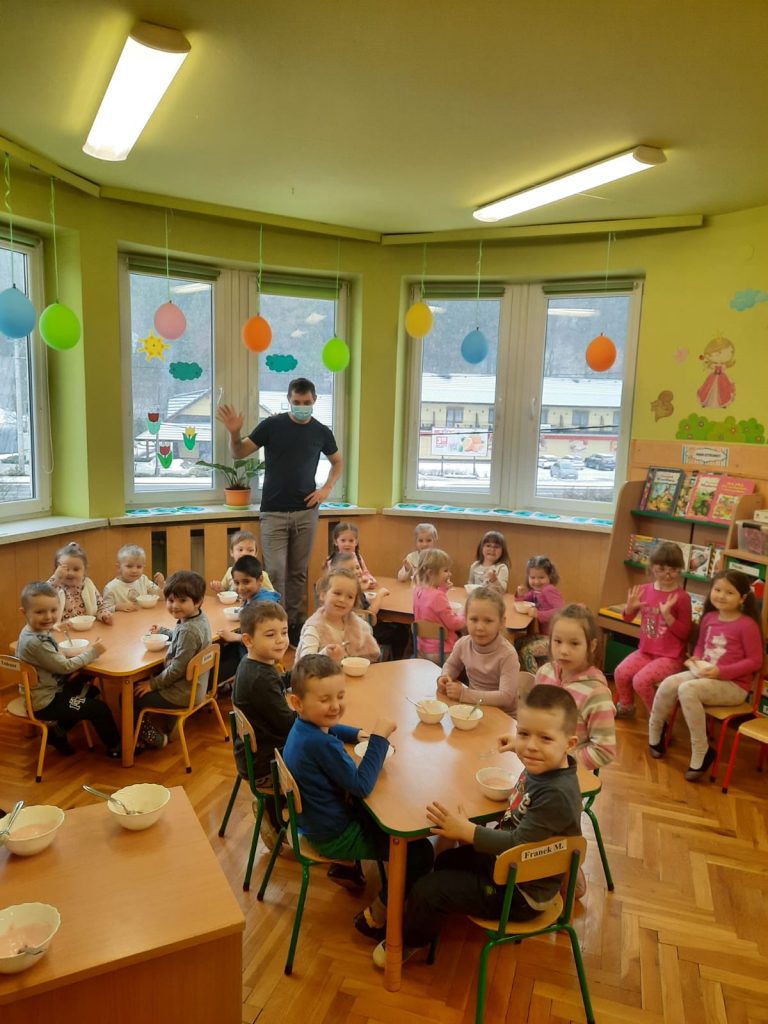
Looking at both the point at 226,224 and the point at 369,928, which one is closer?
the point at 369,928

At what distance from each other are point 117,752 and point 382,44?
3.54m

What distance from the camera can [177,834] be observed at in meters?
1.89

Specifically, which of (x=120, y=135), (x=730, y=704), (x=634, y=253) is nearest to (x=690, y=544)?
(x=730, y=704)

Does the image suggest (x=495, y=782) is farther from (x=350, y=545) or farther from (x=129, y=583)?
(x=129, y=583)

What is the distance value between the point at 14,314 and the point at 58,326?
0.31 m

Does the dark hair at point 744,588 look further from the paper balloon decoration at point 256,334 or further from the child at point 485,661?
the paper balloon decoration at point 256,334

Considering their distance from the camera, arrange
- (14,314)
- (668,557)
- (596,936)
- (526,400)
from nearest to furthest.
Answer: (596,936) < (14,314) < (668,557) < (526,400)

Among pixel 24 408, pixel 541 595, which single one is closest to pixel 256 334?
pixel 24 408

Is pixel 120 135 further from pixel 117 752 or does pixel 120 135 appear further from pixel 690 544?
pixel 690 544

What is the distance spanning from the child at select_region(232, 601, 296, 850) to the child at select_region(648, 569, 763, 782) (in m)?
2.27

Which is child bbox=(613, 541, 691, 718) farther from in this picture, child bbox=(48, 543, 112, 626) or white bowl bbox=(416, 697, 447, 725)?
child bbox=(48, 543, 112, 626)

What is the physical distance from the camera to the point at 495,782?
2242mm

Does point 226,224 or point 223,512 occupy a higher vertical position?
point 226,224

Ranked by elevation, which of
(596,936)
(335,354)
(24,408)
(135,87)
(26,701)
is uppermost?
(135,87)
